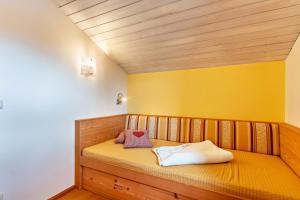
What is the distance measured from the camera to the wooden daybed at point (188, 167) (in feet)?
4.51

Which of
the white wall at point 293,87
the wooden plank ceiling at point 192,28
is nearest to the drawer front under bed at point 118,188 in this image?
the white wall at point 293,87

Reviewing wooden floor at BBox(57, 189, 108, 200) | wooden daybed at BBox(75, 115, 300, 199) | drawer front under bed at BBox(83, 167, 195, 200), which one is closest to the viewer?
wooden daybed at BBox(75, 115, 300, 199)

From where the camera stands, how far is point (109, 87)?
2723 mm

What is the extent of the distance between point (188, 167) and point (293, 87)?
4.60 ft

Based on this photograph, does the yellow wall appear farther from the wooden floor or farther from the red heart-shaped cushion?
the wooden floor

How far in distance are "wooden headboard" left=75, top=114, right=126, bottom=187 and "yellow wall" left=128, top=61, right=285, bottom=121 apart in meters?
0.54

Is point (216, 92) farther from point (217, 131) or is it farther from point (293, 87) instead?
point (293, 87)

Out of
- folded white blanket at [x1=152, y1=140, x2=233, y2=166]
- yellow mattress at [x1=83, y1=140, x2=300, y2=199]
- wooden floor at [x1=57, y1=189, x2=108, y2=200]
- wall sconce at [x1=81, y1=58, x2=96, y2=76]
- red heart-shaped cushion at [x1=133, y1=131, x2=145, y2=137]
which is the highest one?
wall sconce at [x1=81, y1=58, x2=96, y2=76]

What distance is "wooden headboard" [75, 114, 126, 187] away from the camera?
2.14 meters

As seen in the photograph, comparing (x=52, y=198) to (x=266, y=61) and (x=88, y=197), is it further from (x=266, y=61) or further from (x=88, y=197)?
(x=266, y=61)

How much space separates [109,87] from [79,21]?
103cm

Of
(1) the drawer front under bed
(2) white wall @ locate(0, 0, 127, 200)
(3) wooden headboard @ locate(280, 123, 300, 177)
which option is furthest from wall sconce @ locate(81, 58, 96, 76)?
(3) wooden headboard @ locate(280, 123, 300, 177)

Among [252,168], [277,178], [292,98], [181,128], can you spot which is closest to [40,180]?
[181,128]

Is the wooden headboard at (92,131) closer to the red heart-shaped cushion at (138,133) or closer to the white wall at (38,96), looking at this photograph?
the white wall at (38,96)
